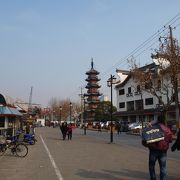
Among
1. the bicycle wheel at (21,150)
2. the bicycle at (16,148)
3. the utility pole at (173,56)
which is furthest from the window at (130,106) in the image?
the bicycle wheel at (21,150)

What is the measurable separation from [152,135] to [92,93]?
4029 inches

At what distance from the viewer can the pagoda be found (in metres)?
111

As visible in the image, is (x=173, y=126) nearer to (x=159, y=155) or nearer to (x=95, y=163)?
(x=95, y=163)

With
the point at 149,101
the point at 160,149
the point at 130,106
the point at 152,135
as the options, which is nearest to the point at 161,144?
the point at 160,149

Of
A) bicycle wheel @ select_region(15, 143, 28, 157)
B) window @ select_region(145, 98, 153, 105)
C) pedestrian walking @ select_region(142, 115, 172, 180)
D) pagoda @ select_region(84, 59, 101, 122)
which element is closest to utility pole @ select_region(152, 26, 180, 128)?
bicycle wheel @ select_region(15, 143, 28, 157)

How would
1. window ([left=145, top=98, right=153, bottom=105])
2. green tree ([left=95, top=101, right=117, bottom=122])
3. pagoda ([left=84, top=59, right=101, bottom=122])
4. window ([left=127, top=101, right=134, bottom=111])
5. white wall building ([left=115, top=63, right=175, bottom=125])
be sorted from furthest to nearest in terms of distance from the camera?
pagoda ([left=84, top=59, right=101, bottom=122]) → green tree ([left=95, top=101, right=117, bottom=122]) → window ([left=127, top=101, right=134, bottom=111]) → window ([left=145, top=98, right=153, bottom=105]) → white wall building ([left=115, top=63, right=175, bottom=125])

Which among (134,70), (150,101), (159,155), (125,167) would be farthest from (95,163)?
(150,101)

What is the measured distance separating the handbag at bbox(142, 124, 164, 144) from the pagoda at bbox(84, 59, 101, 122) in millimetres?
100731

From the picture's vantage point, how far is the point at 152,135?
358 inches

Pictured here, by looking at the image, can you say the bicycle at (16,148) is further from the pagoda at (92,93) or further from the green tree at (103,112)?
the pagoda at (92,93)

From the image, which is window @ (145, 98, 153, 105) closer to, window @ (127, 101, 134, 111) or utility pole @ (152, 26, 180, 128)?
window @ (127, 101, 134, 111)

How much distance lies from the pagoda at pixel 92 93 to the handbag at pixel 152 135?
330 ft

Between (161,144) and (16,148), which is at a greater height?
(161,144)

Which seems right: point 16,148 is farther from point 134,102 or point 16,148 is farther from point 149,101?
point 134,102
